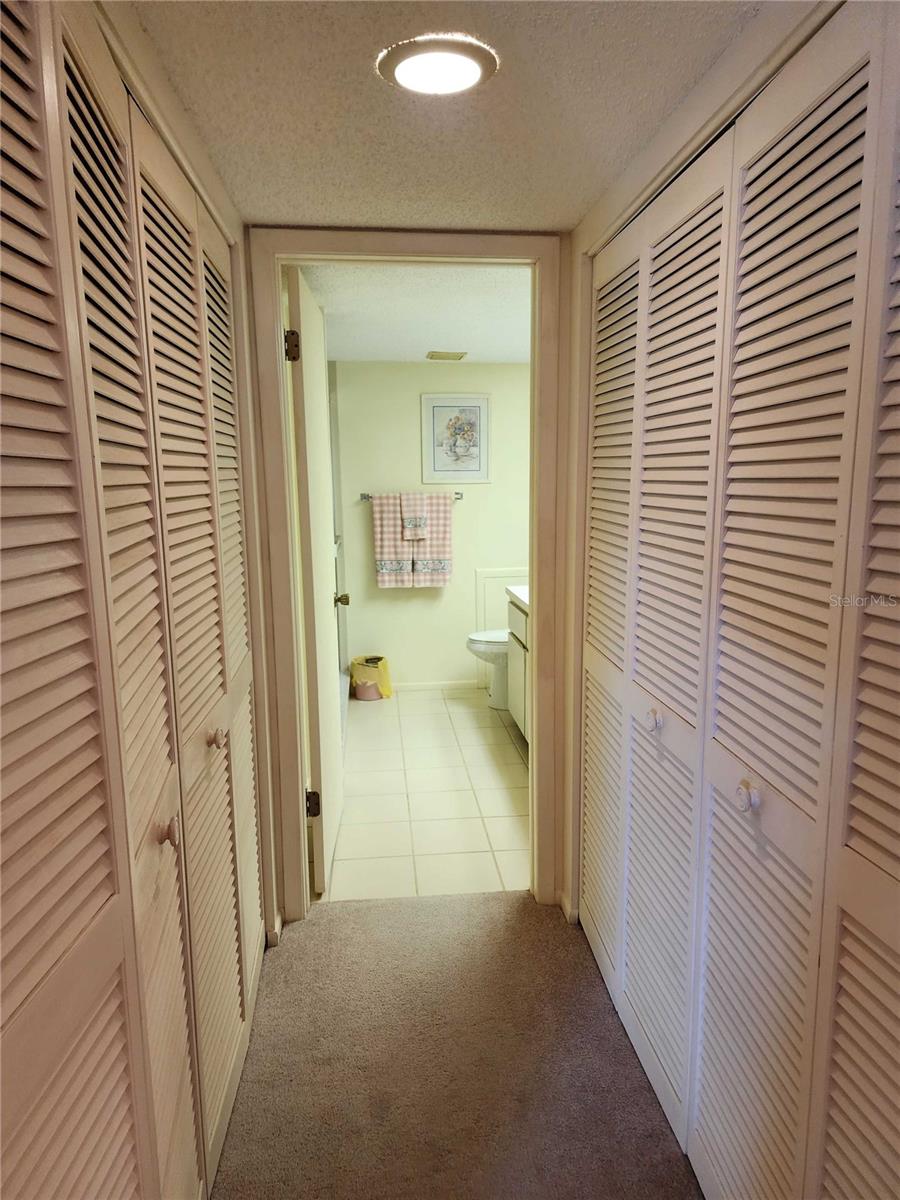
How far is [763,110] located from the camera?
105 cm

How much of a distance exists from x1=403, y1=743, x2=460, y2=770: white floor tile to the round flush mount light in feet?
9.27

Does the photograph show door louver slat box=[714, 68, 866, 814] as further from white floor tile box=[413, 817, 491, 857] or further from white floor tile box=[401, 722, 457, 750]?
white floor tile box=[401, 722, 457, 750]

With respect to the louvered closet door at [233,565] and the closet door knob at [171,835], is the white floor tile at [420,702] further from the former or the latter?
the closet door knob at [171,835]

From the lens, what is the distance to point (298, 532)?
219 centimetres

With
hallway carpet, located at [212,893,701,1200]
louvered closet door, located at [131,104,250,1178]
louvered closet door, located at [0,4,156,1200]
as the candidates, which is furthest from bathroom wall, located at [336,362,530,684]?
louvered closet door, located at [0,4,156,1200]

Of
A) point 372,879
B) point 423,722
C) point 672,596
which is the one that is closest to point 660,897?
point 672,596

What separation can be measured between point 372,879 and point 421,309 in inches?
88.8

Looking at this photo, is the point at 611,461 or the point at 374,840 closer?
the point at 611,461

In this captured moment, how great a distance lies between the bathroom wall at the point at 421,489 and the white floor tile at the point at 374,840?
73.0 inches

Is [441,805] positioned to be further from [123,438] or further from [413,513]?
[123,438]

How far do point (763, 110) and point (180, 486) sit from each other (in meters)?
1.15

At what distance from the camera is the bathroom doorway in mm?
3311

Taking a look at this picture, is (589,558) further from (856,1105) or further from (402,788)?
(402,788)

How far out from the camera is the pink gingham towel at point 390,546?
439 centimetres
